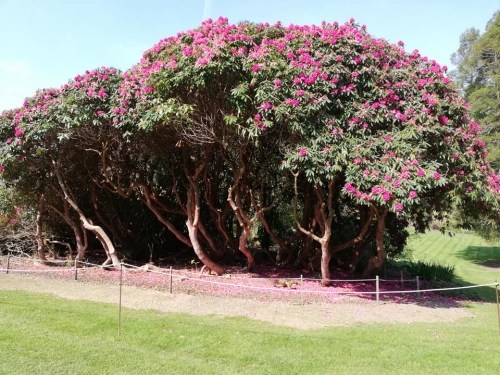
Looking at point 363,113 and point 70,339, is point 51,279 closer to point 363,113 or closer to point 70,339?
point 70,339

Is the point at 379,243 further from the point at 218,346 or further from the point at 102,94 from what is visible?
the point at 102,94

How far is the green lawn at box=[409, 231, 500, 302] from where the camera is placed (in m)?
16.1

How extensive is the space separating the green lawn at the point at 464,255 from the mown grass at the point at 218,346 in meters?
7.74

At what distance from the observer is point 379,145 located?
297 inches

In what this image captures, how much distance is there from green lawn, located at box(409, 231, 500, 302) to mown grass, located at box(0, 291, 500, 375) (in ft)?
25.4

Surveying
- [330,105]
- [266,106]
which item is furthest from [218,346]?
[330,105]

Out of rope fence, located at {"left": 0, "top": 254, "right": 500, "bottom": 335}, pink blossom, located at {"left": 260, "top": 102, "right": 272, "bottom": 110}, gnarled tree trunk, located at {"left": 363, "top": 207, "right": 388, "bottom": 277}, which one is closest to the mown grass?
rope fence, located at {"left": 0, "top": 254, "right": 500, "bottom": 335}

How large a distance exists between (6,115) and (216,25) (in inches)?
242

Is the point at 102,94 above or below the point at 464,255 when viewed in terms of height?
above

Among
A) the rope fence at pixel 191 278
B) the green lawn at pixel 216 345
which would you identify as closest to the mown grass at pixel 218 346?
the green lawn at pixel 216 345

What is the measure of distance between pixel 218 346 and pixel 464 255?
22793 millimetres

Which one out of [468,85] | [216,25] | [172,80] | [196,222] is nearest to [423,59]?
[216,25]

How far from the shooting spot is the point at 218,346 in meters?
5.38

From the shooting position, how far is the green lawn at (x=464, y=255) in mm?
16119
